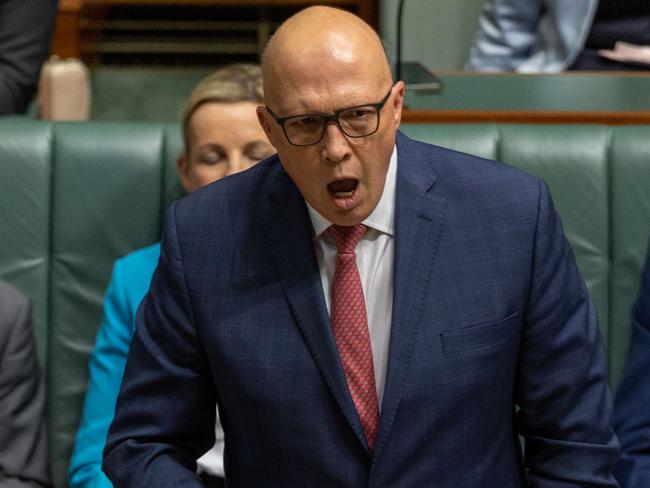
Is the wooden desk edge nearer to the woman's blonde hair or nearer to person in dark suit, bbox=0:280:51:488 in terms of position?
the woman's blonde hair

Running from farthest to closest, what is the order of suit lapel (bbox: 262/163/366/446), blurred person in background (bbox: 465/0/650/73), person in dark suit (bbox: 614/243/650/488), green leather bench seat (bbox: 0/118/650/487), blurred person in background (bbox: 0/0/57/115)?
blurred person in background (bbox: 465/0/650/73) < blurred person in background (bbox: 0/0/57/115) < green leather bench seat (bbox: 0/118/650/487) < person in dark suit (bbox: 614/243/650/488) < suit lapel (bbox: 262/163/366/446)

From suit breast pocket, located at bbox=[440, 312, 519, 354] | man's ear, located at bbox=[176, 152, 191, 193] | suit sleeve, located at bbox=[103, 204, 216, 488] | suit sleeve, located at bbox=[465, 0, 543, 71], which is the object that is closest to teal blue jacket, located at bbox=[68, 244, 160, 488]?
man's ear, located at bbox=[176, 152, 191, 193]

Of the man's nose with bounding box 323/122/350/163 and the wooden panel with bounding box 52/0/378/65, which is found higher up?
the man's nose with bounding box 323/122/350/163

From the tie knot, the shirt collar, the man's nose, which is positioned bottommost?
the tie knot

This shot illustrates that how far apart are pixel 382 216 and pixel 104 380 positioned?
64cm

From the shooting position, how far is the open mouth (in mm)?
1128

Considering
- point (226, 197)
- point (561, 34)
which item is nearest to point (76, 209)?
point (226, 197)

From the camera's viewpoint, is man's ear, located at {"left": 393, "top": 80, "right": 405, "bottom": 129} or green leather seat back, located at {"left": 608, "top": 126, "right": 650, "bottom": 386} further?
green leather seat back, located at {"left": 608, "top": 126, "right": 650, "bottom": 386}

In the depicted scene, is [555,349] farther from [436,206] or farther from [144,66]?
[144,66]

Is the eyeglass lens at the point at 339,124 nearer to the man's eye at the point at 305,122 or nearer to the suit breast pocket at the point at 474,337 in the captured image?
the man's eye at the point at 305,122

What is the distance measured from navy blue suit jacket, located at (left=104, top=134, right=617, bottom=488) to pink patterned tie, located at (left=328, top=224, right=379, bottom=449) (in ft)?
0.08

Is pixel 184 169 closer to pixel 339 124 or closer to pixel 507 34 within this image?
pixel 339 124

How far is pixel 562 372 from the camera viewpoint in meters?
1.20

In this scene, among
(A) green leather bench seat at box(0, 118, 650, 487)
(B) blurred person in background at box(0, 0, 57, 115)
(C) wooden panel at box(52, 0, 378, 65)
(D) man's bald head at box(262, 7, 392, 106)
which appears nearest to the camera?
(D) man's bald head at box(262, 7, 392, 106)
